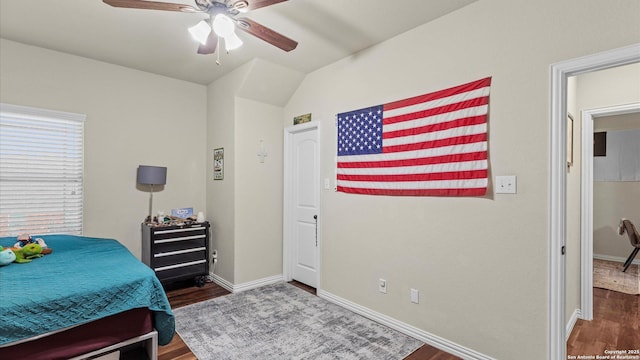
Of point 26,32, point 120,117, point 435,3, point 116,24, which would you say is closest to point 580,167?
point 435,3

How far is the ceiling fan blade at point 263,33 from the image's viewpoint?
1.92 metres

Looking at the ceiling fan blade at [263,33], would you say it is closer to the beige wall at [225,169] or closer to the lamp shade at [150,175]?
the beige wall at [225,169]

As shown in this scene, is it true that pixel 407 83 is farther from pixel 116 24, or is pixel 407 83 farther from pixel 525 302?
pixel 116 24

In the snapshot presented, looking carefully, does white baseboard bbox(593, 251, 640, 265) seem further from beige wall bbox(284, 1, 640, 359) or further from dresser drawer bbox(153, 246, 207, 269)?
dresser drawer bbox(153, 246, 207, 269)

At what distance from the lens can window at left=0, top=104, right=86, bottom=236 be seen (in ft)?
9.83

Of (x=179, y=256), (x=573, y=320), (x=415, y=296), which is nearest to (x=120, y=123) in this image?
(x=179, y=256)

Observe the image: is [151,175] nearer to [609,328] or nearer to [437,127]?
[437,127]

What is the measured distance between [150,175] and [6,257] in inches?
61.2

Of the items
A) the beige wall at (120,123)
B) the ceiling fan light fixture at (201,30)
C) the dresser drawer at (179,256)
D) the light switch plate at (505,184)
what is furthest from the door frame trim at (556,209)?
the beige wall at (120,123)

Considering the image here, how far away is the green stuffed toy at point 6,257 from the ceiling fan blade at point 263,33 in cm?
229

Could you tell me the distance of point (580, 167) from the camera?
9.72 feet

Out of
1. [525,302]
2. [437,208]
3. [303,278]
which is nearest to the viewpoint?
[525,302]

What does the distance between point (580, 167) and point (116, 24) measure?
4457 millimetres

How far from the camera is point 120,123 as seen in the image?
364 cm
